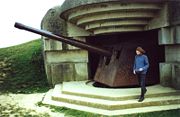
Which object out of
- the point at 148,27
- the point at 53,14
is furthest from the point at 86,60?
the point at 148,27

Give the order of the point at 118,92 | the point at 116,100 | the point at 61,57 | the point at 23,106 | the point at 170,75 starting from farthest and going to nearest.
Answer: the point at 61,57 → the point at 170,75 → the point at 23,106 → the point at 118,92 → the point at 116,100

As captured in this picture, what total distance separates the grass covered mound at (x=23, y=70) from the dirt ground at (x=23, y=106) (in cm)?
83

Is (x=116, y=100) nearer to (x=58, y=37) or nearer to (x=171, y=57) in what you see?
(x=171, y=57)

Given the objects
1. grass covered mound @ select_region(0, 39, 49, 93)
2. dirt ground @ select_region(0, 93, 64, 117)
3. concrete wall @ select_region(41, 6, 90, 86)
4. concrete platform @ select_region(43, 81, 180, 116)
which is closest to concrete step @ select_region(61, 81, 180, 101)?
concrete platform @ select_region(43, 81, 180, 116)

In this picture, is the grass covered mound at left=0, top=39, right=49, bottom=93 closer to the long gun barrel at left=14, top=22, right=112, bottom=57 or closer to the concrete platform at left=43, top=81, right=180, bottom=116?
the long gun barrel at left=14, top=22, right=112, bottom=57

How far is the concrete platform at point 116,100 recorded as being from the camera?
7.49 metres

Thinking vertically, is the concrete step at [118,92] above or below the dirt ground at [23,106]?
above

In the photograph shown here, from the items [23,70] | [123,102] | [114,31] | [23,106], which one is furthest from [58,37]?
[23,70]

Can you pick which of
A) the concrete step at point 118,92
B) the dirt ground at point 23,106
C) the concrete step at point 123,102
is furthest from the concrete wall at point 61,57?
the concrete step at point 123,102

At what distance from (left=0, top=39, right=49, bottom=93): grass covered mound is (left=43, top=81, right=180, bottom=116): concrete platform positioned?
2.31 metres

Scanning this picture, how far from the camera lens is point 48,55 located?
450 inches

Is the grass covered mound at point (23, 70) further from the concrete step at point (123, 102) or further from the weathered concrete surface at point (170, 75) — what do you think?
the weathered concrete surface at point (170, 75)

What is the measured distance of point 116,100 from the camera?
7793 millimetres

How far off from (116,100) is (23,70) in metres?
5.37
